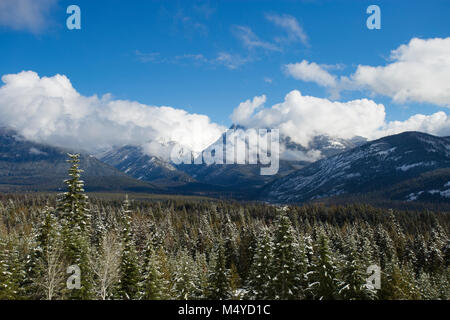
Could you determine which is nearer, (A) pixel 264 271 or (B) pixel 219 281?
(A) pixel 264 271

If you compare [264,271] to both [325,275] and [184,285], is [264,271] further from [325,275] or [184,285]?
[184,285]

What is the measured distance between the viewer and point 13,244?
41.3m

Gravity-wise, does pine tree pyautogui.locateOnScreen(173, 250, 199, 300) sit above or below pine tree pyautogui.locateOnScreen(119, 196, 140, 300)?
below

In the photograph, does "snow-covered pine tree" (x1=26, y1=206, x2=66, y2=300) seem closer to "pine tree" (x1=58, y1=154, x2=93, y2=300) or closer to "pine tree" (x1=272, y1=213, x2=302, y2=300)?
"pine tree" (x1=58, y1=154, x2=93, y2=300)

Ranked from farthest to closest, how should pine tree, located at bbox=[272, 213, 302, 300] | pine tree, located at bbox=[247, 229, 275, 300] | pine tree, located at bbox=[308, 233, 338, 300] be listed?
pine tree, located at bbox=[247, 229, 275, 300] < pine tree, located at bbox=[272, 213, 302, 300] < pine tree, located at bbox=[308, 233, 338, 300]

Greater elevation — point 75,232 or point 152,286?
point 75,232

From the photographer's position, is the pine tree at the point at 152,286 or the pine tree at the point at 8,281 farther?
the pine tree at the point at 152,286

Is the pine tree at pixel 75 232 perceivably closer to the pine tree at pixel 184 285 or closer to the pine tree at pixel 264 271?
the pine tree at pixel 184 285

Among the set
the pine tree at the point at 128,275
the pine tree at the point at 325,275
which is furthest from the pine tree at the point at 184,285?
the pine tree at the point at 325,275

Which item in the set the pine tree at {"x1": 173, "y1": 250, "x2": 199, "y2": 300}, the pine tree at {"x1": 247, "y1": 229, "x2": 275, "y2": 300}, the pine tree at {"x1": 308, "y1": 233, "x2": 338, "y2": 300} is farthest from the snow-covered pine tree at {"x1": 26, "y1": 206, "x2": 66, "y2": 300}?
the pine tree at {"x1": 308, "y1": 233, "x2": 338, "y2": 300}

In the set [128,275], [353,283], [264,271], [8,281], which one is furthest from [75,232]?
[353,283]

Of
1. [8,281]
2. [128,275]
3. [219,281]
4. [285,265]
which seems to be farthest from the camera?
[219,281]
